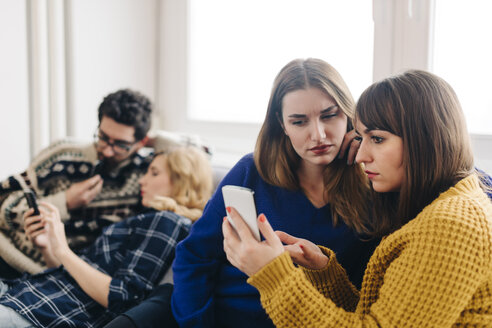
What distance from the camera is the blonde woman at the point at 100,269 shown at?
129 cm

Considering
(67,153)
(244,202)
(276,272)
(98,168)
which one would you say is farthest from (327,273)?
(67,153)

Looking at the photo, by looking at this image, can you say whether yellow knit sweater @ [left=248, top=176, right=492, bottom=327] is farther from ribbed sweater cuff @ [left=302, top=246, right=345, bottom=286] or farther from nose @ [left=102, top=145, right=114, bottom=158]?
nose @ [left=102, top=145, right=114, bottom=158]

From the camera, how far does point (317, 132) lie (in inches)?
40.7

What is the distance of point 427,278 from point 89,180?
1.51 meters

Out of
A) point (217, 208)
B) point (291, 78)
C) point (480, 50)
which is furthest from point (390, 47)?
point (217, 208)

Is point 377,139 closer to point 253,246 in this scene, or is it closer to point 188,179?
point 253,246

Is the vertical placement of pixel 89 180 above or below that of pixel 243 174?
below

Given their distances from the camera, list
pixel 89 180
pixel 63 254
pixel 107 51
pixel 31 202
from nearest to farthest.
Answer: pixel 63 254 < pixel 31 202 < pixel 89 180 < pixel 107 51

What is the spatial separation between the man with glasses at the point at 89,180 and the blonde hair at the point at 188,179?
182 millimetres

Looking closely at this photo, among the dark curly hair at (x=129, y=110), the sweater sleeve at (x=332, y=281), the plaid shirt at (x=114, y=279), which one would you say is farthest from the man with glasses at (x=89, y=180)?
the sweater sleeve at (x=332, y=281)

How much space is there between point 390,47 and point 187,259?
1.14 m

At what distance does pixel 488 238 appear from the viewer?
69 cm

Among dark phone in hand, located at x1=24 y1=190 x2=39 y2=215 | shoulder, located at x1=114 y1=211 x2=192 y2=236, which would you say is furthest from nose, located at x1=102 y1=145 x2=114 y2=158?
shoulder, located at x1=114 y1=211 x2=192 y2=236

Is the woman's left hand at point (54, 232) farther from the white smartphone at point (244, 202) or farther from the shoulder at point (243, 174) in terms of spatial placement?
the white smartphone at point (244, 202)
